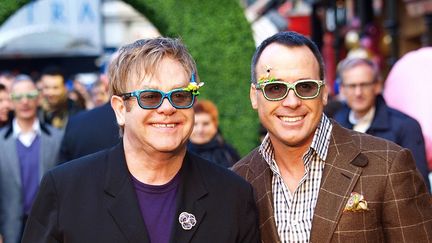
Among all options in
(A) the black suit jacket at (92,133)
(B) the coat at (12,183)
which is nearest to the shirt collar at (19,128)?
(B) the coat at (12,183)

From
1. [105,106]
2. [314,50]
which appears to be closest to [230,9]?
[105,106]

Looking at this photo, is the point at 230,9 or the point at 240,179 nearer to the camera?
the point at 240,179

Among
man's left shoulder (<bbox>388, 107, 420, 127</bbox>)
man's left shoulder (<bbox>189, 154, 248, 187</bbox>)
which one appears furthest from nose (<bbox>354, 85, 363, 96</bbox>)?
man's left shoulder (<bbox>189, 154, 248, 187</bbox>)

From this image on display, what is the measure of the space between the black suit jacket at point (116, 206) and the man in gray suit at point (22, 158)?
4410 mm

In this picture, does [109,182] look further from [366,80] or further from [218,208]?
[366,80]

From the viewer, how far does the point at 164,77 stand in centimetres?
405

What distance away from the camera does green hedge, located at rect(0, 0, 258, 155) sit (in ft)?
34.4

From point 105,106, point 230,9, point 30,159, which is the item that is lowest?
point 30,159

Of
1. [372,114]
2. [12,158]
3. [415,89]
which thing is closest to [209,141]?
[372,114]

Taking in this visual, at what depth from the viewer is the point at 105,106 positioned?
24.9 ft

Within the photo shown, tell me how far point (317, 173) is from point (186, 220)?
815mm

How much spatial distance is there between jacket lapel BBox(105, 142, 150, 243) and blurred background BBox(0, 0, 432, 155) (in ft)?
13.5

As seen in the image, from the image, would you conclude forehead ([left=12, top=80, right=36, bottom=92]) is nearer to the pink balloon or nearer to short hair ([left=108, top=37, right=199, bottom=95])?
the pink balloon

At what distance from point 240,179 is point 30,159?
4.79m
